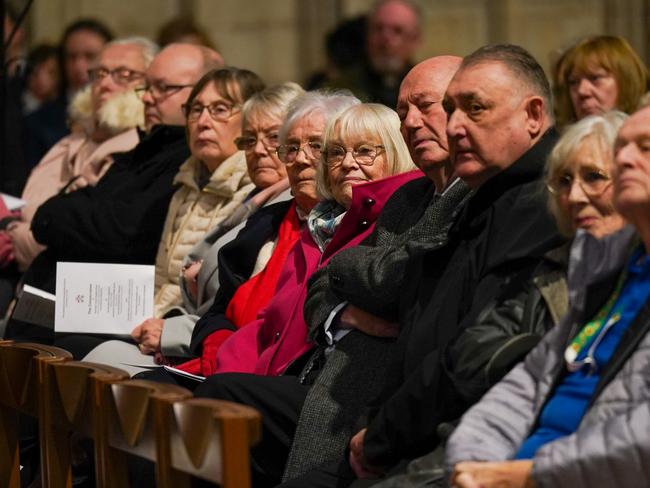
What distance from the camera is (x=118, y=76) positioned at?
29.1ft

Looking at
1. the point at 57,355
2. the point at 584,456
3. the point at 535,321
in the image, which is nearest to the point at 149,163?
the point at 57,355

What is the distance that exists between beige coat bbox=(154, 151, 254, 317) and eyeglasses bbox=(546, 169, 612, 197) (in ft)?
9.59

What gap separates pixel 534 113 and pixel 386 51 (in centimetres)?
545

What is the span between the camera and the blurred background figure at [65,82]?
37.2ft

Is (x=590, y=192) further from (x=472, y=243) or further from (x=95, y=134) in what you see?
(x=95, y=134)

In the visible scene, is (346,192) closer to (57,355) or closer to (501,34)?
(57,355)

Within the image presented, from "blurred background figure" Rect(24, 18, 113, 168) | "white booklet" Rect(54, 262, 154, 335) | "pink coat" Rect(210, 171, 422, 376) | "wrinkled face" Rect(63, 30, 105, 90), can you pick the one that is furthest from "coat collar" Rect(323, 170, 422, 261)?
"wrinkled face" Rect(63, 30, 105, 90)

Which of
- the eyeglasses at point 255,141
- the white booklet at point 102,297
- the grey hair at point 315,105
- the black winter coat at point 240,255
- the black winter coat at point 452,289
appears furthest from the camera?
the white booklet at point 102,297

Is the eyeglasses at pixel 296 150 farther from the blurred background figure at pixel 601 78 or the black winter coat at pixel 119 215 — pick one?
the black winter coat at pixel 119 215

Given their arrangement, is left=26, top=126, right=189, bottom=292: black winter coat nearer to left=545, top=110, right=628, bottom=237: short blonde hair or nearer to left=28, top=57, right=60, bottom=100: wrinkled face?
left=545, top=110, right=628, bottom=237: short blonde hair

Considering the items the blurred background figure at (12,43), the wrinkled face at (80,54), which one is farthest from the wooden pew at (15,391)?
the wrinkled face at (80,54)

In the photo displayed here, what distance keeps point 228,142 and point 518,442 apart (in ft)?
11.7

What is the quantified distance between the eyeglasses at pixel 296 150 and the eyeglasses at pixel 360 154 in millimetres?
308

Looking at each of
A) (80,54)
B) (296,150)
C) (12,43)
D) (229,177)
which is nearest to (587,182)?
(296,150)
